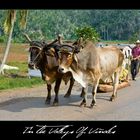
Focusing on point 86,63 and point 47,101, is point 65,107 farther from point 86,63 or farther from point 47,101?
point 86,63

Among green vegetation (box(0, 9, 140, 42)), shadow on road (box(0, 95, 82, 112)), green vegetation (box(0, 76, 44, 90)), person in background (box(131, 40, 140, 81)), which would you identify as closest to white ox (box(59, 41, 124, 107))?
shadow on road (box(0, 95, 82, 112))

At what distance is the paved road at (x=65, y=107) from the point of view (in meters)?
9.04

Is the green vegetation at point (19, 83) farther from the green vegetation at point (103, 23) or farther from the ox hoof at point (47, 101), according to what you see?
the green vegetation at point (103, 23)

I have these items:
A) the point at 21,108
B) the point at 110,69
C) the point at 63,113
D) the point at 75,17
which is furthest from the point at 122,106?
the point at 75,17

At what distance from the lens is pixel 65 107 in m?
10.1

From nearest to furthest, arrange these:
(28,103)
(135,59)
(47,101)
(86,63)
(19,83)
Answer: (86,63) < (47,101) < (28,103) < (19,83) < (135,59)

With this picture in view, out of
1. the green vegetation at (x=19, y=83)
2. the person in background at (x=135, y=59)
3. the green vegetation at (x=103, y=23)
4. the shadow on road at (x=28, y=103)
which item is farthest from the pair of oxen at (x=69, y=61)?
the green vegetation at (x=103, y=23)

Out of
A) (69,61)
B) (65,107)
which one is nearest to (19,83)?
(65,107)

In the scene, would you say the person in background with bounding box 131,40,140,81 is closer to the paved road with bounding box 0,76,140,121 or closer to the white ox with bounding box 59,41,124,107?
the paved road with bounding box 0,76,140,121

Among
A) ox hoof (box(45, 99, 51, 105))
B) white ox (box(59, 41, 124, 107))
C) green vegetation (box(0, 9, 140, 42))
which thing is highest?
white ox (box(59, 41, 124, 107))

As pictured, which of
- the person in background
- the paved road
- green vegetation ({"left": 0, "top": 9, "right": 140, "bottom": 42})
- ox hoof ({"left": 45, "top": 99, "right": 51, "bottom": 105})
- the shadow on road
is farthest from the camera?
green vegetation ({"left": 0, "top": 9, "right": 140, "bottom": 42})

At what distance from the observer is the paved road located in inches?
356

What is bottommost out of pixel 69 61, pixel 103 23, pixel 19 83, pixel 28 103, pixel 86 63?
pixel 103 23

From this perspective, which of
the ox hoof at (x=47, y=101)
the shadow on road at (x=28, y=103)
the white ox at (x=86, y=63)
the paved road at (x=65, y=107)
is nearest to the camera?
the paved road at (x=65, y=107)
